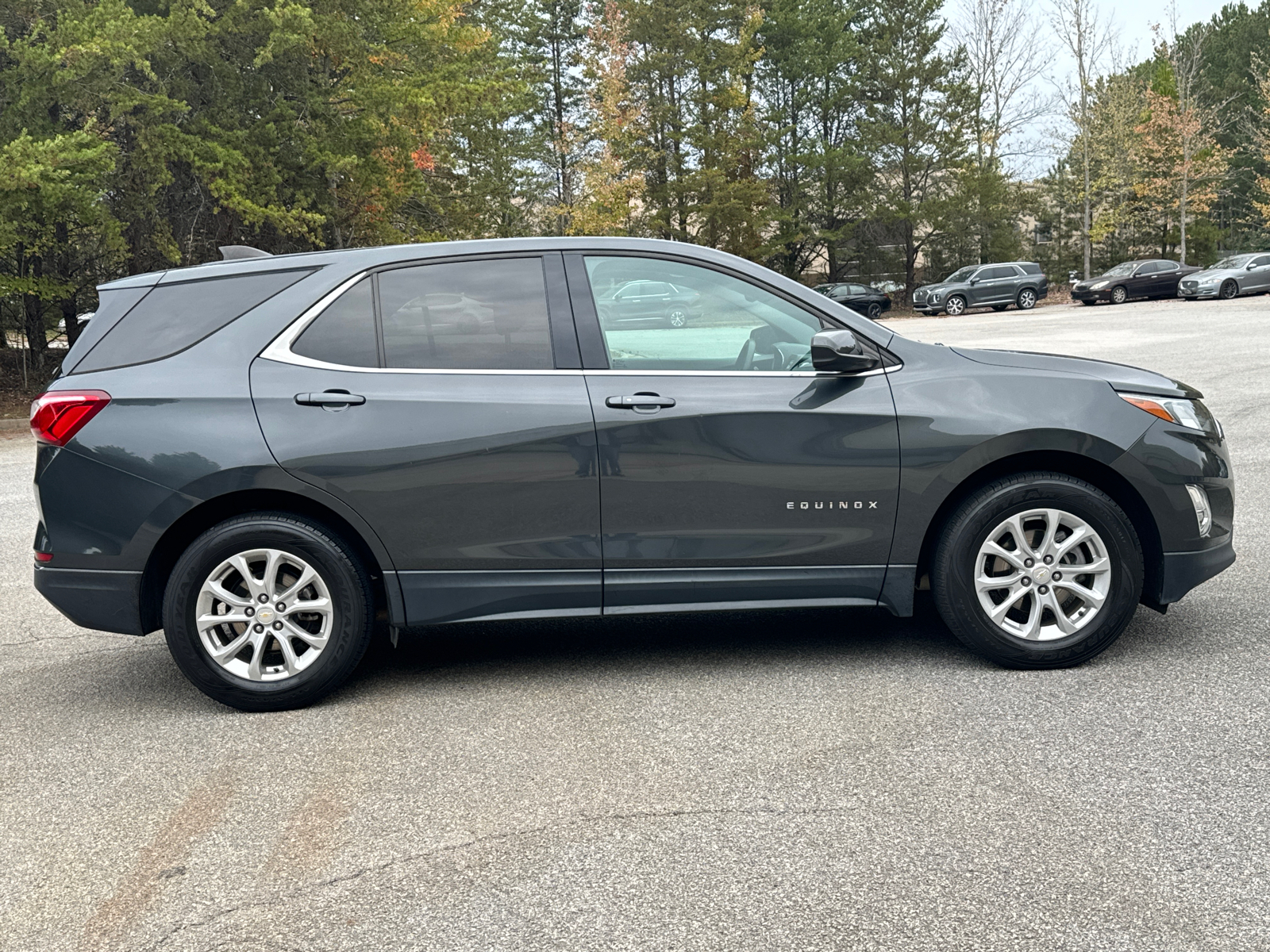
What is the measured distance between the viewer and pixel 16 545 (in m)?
8.23

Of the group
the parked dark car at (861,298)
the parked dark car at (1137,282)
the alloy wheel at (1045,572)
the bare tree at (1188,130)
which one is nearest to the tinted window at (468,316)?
the alloy wheel at (1045,572)

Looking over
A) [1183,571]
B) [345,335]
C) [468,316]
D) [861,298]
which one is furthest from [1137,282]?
[345,335]

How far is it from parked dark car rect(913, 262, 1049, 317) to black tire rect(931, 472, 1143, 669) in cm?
3867

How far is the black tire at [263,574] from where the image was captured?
440cm

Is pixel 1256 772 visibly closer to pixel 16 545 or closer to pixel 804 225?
pixel 16 545

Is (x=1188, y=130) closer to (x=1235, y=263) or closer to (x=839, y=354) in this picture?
(x=1235, y=263)

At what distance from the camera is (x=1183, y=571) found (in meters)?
4.62

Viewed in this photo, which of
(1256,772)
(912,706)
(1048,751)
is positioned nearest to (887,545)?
(912,706)

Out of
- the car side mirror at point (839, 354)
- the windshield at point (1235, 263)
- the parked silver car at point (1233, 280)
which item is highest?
the windshield at point (1235, 263)

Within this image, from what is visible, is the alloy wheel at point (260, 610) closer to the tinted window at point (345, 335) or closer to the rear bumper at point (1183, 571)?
the tinted window at point (345, 335)

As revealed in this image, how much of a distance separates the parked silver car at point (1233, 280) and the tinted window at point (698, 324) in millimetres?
38698

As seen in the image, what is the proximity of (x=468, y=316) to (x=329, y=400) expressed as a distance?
2.12 ft

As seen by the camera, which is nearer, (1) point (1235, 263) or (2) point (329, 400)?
(2) point (329, 400)

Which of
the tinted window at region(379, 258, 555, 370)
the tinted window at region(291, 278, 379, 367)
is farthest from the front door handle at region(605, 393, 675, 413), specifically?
the tinted window at region(291, 278, 379, 367)
